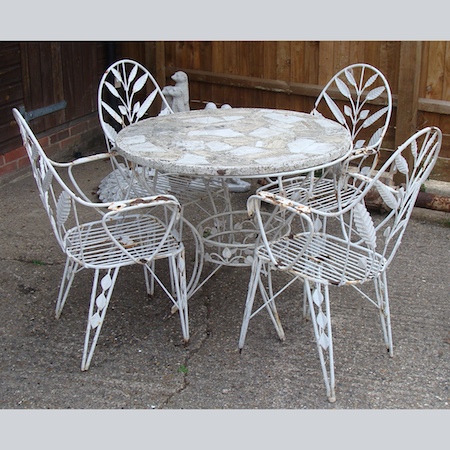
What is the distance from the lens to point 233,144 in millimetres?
3418

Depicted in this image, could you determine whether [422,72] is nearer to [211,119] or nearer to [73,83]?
[211,119]

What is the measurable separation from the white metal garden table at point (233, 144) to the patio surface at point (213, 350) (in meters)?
0.43

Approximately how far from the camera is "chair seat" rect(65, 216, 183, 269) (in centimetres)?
325

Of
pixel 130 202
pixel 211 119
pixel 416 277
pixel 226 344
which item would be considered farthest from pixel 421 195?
pixel 130 202

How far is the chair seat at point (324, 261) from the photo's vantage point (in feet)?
10.0

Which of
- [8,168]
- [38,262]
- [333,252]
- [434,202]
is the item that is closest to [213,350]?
[333,252]

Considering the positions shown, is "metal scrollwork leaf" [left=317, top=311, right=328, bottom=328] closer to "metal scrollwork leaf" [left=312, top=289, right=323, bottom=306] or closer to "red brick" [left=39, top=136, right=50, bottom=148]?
"metal scrollwork leaf" [left=312, top=289, right=323, bottom=306]

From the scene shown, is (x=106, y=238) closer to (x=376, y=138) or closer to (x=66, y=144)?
(x=376, y=138)

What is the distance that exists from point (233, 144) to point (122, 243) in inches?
27.8

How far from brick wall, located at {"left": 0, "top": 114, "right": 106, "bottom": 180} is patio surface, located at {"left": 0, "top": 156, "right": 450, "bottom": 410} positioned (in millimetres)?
1537

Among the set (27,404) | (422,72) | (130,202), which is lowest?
(27,404)

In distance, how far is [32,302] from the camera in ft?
12.5

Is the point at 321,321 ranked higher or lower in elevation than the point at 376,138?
lower

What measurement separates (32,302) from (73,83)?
296 centimetres
